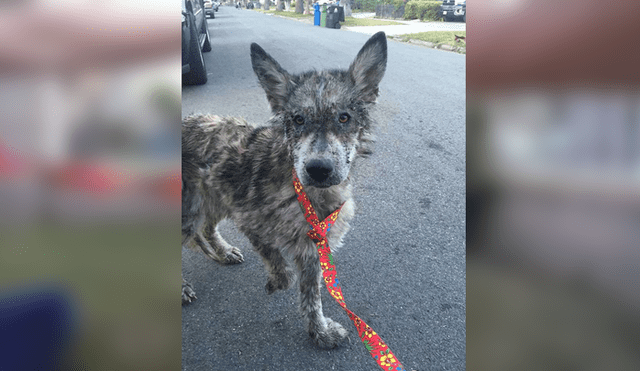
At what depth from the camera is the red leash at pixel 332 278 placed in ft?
5.76

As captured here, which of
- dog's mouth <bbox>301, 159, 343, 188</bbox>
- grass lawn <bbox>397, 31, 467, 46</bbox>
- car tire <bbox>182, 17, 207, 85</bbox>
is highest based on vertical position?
grass lawn <bbox>397, 31, 467, 46</bbox>

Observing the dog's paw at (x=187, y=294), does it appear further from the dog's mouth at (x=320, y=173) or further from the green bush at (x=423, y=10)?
the green bush at (x=423, y=10)

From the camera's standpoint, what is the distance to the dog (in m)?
2.66

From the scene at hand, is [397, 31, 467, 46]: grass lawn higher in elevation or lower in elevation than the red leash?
higher

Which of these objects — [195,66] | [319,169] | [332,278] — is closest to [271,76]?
[319,169]

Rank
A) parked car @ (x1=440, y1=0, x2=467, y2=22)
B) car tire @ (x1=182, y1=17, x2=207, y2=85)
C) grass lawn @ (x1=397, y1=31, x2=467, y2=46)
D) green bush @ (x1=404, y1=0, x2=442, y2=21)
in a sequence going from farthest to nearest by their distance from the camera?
green bush @ (x1=404, y1=0, x2=442, y2=21) < parked car @ (x1=440, y1=0, x2=467, y2=22) < grass lawn @ (x1=397, y1=31, x2=467, y2=46) < car tire @ (x1=182, y1=17, x2=207, y2=85)

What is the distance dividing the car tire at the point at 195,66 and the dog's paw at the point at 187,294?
6.90m

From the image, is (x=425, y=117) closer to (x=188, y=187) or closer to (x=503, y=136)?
(x=188, y=187)

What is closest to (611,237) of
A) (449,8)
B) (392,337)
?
(392,337)

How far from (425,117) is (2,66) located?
7.66 metres

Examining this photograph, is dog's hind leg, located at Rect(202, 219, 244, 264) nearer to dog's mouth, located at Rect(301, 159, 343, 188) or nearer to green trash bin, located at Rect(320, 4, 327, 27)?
dog's mouth, located at Rect(301, 159, 343, 188)

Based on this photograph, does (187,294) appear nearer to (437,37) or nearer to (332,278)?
(332,278)

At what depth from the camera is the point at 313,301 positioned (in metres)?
2.90

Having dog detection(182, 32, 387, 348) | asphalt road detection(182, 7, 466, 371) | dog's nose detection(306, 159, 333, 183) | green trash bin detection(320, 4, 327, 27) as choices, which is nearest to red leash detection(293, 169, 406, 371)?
dog detection(182, 32, 387, 348)
